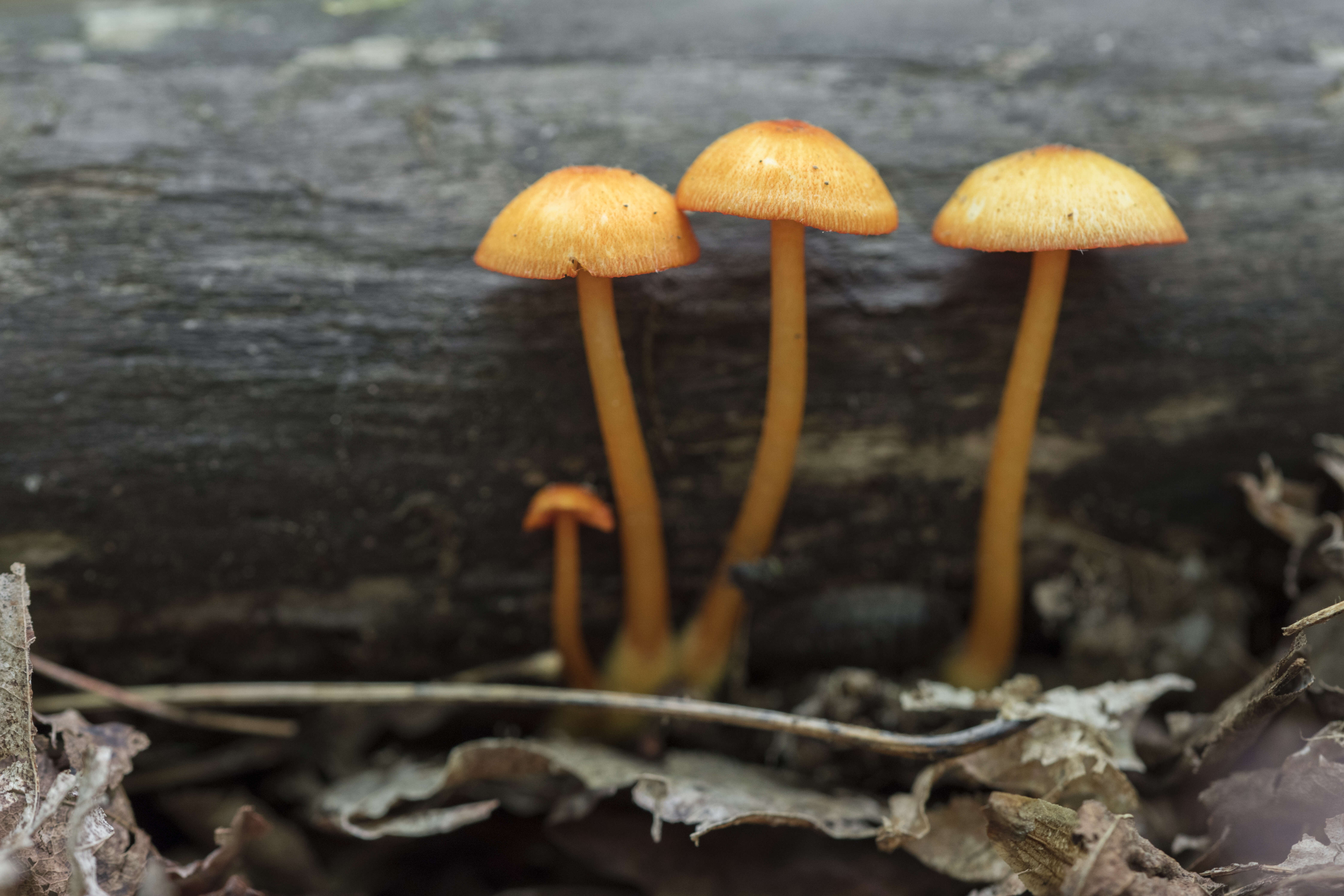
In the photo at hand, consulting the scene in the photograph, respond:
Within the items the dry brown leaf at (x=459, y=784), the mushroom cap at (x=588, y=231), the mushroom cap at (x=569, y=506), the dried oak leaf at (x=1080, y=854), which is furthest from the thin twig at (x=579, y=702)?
the mushroom cap at (x=588, y=231)

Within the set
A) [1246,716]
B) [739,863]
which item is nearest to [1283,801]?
[1246,716]

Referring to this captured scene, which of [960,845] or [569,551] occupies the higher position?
[569,551]

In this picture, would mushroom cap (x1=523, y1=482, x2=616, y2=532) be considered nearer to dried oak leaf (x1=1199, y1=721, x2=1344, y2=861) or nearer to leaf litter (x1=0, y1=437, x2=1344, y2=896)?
leaf litter (x1=0, y1=437, x2=1344, y2=896)

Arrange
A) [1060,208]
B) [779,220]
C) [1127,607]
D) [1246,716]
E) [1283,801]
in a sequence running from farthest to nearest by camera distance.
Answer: [1127,607], [779,220], [1060,208], [1246,716], [1283,801]

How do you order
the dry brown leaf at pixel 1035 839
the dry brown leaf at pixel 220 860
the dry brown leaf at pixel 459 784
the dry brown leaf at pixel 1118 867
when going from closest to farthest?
1. the dry brown leaf at pixel 1118 867
2. the dry brown leaf at pixel 1035 839
3. the dry brown leaf at pixel 220 860
4. the dry brown leaf at pixel 459 784

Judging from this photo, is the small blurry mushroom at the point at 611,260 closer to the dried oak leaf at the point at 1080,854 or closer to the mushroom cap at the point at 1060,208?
the mushroom cap at the point at 1060,208

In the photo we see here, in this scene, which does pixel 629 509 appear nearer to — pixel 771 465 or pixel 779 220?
pixel 771 465

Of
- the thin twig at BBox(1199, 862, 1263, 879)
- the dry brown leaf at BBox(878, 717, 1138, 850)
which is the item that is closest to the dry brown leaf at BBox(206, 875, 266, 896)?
the dry brown leaf at BBox(878, 717, 1138, 850)

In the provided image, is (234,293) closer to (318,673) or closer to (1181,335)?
(318,673)
